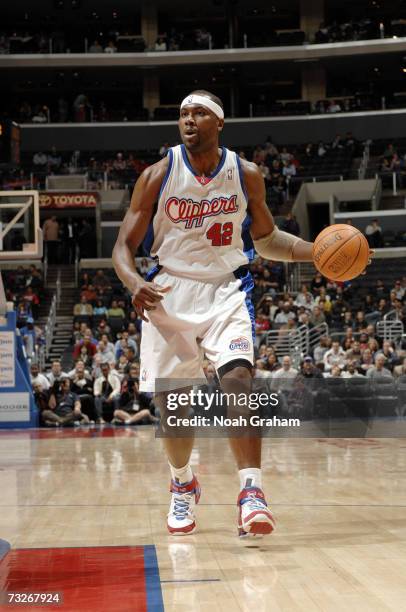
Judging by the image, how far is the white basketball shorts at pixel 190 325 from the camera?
4.90 m

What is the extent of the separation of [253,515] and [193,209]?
1.61 m

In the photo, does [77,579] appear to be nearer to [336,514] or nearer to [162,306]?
[162,306]

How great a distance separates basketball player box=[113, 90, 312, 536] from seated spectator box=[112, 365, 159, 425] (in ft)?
35.5

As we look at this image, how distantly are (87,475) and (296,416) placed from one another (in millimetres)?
6624

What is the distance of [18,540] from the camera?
4727 mm

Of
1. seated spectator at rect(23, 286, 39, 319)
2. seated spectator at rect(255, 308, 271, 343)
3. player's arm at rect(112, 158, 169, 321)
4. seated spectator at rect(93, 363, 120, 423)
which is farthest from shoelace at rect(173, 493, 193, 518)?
seated spectator at rect(23, 286, 39, 319)

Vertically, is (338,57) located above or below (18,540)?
above

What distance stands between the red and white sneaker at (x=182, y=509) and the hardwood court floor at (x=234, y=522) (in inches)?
3.3

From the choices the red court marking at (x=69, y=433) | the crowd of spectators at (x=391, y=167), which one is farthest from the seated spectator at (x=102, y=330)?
the crowd of spectators at (x=391, y=167)

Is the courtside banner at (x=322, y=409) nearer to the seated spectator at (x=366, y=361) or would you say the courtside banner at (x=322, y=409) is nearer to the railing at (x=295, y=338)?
the seated spectator at (x=366, y=361)

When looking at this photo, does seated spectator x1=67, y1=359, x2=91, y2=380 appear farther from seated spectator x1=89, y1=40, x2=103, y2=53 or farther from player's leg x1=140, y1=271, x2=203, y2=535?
seated spectator x1=89, y1=40, x2=103, y2=53

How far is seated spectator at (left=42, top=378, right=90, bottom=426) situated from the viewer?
16047 mm

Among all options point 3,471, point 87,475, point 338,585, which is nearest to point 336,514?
point 338,585

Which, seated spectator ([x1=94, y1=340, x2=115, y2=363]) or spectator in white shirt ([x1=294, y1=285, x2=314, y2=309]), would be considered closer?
seated spectator ([x1=94, y1=340, x2=115, y2=363])
